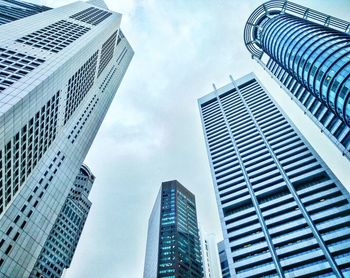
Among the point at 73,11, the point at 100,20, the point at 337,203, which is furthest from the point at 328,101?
the point at 73,11

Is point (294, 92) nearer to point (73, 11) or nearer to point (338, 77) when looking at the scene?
point (338, 77)

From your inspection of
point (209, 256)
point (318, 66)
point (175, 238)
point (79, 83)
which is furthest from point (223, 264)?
point (79, 83)

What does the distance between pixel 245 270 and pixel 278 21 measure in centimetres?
7647

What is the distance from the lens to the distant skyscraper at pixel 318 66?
56.7 meters

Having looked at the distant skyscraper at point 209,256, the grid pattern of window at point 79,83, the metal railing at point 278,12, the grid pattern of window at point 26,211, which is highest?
the metal railing at point 278,12

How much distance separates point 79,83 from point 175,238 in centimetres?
10640

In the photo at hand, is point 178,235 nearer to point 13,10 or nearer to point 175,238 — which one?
point 175,238

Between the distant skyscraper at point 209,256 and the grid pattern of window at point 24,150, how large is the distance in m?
130

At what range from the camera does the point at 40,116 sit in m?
43.6

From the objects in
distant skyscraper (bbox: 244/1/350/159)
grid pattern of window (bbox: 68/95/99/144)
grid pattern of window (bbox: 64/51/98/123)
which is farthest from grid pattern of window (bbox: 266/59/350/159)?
grid pattern of window (bbox: 68/95/99/144)

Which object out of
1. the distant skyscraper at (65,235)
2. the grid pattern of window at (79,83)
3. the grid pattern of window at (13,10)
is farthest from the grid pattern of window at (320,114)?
the distant skyscraper at (65,235)

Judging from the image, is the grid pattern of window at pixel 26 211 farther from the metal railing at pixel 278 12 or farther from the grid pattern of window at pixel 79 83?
the metal railing at pixel 278 12

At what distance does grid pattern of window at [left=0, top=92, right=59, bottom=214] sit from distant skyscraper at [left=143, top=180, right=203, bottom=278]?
104 metres

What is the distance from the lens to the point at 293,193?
75.2 m
